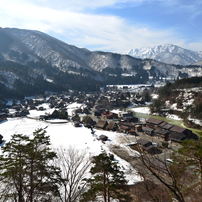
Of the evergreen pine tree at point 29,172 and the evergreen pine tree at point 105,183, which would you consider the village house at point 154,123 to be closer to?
the evergreen pine tree at point 105,183

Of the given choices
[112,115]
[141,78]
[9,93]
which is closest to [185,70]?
[141,78]

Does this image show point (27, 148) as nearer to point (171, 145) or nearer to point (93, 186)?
point (93, 186)

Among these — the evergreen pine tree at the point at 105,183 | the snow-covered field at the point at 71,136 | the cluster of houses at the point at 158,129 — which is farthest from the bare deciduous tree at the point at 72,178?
the cluster of houses at the point at 158,129

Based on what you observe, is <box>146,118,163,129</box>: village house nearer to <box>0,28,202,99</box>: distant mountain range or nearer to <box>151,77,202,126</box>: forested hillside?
<box>151,77,202,126</box>: forested hillside

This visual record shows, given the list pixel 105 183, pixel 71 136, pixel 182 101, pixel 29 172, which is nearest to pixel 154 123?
pixel 71 136

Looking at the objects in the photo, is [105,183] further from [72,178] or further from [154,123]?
[154,123]

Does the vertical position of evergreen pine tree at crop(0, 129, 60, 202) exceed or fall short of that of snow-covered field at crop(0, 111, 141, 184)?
it exceeds it

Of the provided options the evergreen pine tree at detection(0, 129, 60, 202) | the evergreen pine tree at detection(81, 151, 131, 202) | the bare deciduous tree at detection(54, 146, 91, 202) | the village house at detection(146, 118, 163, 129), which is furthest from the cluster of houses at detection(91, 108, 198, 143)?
the evergreen pine tree at detection(0, 129, 60, 202)

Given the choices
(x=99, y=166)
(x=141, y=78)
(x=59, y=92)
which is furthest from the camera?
(x=141, y=78)
